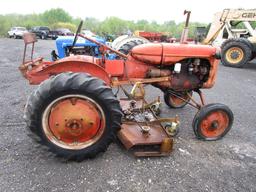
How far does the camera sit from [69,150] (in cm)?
270

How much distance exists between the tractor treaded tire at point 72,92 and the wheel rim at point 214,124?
1.37 m

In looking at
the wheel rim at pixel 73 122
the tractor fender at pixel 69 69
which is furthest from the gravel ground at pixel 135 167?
the tractor fender at pixel 69 69

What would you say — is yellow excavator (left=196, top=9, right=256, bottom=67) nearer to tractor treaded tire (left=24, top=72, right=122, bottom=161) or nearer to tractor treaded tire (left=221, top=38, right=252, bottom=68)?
tractor treaded tire (left=221, top=38, right=252, bottom=68)

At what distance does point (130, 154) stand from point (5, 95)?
3417 millimetres

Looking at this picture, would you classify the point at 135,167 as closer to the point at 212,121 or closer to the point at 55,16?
the point at 212,121

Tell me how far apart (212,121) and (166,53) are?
116cm

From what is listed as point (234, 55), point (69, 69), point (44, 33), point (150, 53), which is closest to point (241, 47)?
point (234, 55)

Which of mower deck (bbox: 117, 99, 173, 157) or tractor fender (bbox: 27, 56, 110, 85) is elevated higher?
tractor fender (bbox: 27, 56, 110, 85)

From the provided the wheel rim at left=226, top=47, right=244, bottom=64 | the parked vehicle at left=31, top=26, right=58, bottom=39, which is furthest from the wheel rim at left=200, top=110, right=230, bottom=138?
the parked vehicle at left=31, top=26, right=58, bottom=39

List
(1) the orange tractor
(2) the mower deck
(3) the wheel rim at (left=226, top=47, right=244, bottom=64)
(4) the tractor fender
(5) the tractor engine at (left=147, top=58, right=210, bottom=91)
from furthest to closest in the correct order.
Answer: (3) the wheel rim at (left=226, top=47, right=244, bottom=64)
(5) the tractor engine at (left=147, top=58, right=210, bottom=91)
(4) the tractor fender
(2) the mower deck
(1) the orange tractor

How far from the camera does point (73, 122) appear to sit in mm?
2684

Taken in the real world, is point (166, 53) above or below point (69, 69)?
above

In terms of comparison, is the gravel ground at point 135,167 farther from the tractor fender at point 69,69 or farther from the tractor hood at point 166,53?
the tractor hood at point 166,53

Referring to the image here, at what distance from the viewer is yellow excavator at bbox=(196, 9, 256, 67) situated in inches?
372
